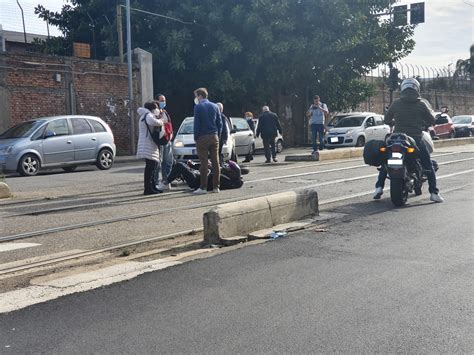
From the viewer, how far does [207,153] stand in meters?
11.3

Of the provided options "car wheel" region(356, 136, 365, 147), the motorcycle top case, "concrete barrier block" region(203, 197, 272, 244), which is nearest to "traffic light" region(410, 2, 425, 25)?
"car wheel" region(356, 136, 365, 147)

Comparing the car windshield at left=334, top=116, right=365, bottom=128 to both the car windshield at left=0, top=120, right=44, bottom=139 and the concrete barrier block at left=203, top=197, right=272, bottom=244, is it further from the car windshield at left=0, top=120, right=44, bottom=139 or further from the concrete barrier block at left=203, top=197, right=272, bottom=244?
the concrete barrier block at left=203, top=197, right=272, bottom=244

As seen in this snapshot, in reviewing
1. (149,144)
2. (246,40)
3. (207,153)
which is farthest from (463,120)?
(149,144)

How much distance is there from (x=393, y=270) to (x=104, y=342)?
2.85 m

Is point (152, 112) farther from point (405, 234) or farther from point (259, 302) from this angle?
point (259, 302)

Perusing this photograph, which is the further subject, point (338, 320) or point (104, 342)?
point (338, 320)

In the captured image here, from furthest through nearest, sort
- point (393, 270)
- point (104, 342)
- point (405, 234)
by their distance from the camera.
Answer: point (405, 234)
point (393, 270)
point (104, 342)

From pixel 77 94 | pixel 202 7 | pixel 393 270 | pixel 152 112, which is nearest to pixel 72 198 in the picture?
pixel 152 112

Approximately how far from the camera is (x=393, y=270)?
18.9ft

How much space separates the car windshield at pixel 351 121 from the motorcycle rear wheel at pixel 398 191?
17.3m

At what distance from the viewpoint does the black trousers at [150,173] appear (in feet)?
37.1

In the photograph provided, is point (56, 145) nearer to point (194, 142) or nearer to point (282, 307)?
point (194, 142)

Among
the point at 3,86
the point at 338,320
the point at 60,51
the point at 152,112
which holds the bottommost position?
the point at 338,320

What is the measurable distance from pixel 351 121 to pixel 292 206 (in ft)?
62.6
